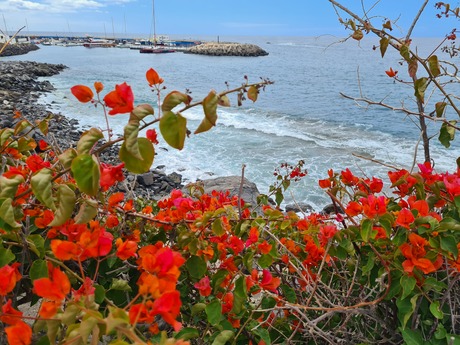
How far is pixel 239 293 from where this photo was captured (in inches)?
44.5

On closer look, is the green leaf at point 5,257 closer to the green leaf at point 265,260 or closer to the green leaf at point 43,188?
the green leaf at point 43,188

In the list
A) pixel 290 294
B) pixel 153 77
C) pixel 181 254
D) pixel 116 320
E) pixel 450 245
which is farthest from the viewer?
pixel 290 294

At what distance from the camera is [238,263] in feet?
4.12

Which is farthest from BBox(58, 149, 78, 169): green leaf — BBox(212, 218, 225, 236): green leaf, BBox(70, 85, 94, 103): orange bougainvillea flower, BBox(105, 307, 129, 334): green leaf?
BBox(212, 218, 225, 236): green leaf

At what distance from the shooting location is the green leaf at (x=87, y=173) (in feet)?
2.07

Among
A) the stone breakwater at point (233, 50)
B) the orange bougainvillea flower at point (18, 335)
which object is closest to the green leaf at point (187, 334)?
the orange bougainvillea flower at point (18, 335)

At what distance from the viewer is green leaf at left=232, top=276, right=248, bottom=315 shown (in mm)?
1121

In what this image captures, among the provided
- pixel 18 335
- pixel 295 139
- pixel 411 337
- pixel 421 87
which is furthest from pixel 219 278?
pixel 295 139

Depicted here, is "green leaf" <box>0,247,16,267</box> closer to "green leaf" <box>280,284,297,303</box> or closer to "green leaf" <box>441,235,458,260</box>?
"green leaf" <box>280,284,297,303</box>

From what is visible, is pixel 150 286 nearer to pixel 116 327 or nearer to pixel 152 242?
pixel 116 327

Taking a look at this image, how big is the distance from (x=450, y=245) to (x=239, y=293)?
0.60 m

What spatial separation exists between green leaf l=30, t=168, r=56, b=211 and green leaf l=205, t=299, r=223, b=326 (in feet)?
1.90

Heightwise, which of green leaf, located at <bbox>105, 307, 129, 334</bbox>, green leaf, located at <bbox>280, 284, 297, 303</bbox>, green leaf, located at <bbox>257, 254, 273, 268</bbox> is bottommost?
green leaf, located at <bbox>280, 284, 297, 303</bbox>

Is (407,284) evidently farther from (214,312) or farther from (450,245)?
(214,312)
